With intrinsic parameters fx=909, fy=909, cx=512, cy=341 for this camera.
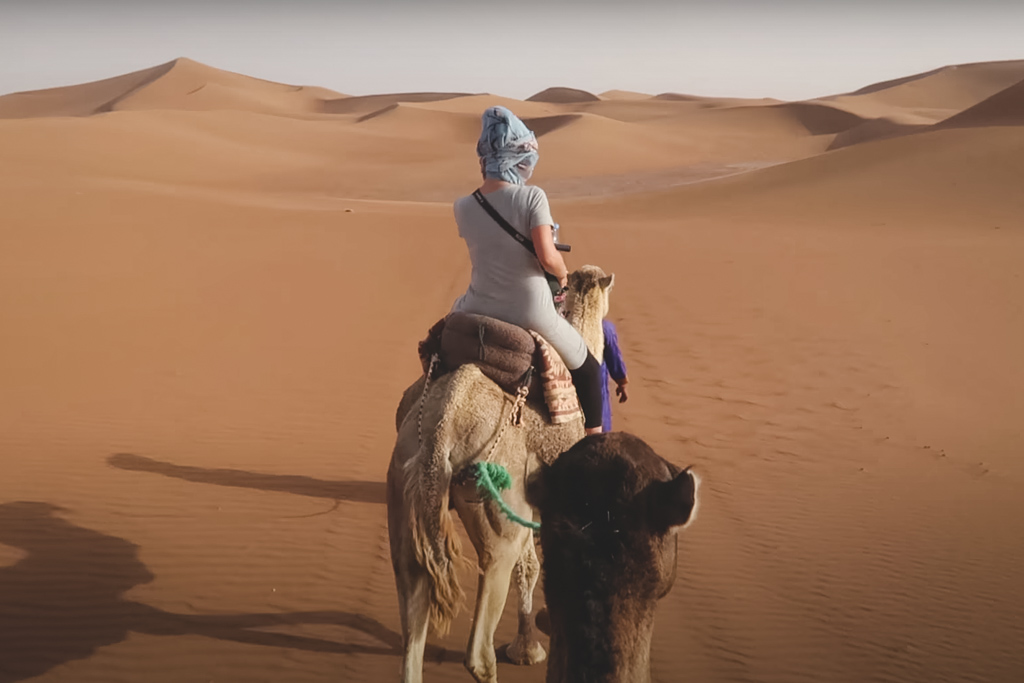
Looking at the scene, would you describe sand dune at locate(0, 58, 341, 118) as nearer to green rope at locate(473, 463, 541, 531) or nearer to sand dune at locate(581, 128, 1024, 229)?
sand dune at locate(581, 128, 1024, 229)

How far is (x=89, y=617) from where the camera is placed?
5535 mm

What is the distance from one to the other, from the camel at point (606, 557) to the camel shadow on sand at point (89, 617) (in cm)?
303

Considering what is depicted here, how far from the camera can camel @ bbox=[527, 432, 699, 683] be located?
7.73 feet

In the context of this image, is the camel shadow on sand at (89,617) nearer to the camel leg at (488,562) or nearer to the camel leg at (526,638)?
the camel leg at (526,638)

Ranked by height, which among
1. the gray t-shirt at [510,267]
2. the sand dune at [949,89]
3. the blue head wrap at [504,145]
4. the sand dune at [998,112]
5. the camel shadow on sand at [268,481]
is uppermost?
the sand dune at [949,89]

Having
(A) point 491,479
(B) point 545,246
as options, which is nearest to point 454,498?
(A) point 491,479

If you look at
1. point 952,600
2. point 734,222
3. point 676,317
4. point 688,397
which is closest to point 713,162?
point 734,222

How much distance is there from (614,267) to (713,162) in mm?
46235

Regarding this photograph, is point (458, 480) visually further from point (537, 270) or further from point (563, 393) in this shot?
point (537, 270)

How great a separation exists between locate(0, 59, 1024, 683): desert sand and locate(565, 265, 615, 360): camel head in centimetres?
191

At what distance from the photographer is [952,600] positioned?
5941 mm

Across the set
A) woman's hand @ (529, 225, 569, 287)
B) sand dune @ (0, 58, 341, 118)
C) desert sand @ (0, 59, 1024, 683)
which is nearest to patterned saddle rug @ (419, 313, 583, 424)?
woman's hand @ (529, 225, 569, 287)

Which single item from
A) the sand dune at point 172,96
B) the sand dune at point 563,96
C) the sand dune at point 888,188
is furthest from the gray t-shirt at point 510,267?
the sand dune at point 563,96

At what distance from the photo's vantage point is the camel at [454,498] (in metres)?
3.77
